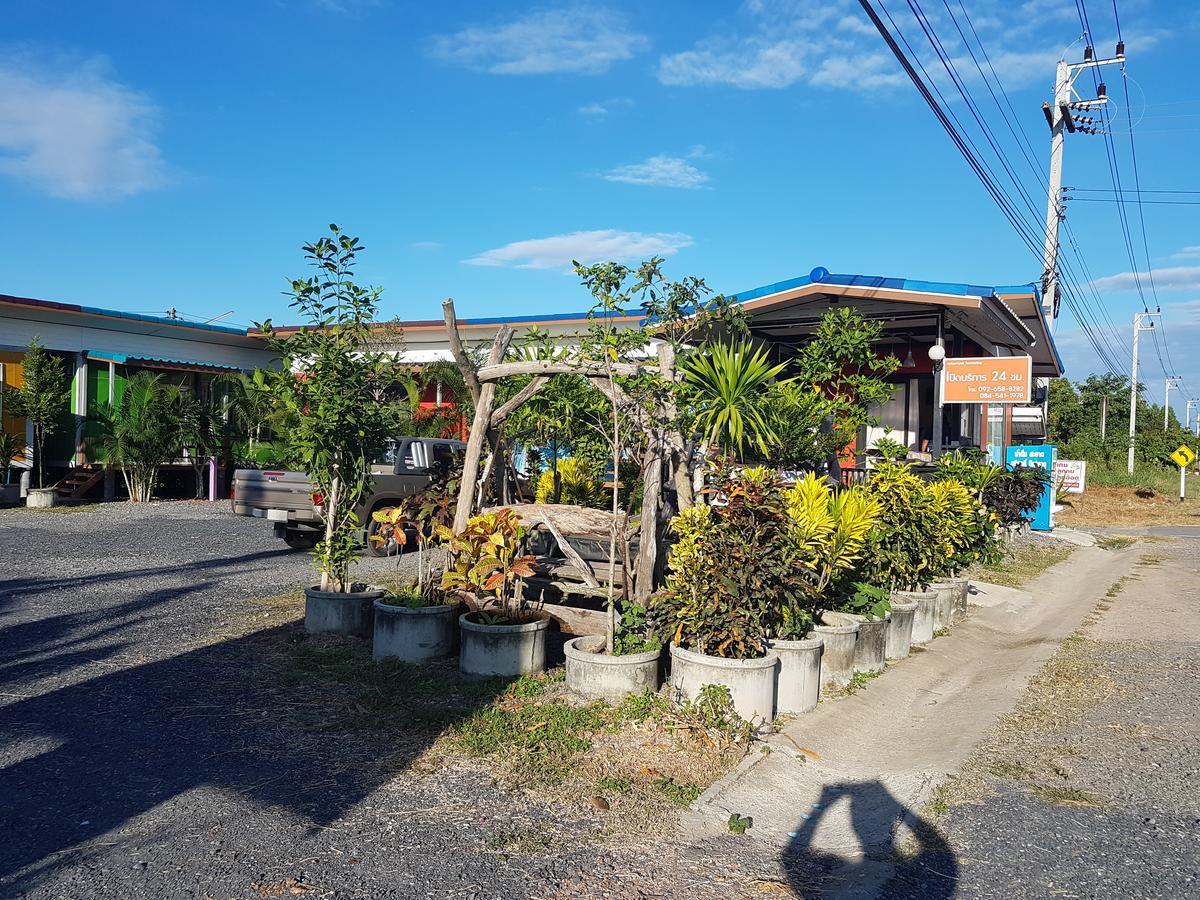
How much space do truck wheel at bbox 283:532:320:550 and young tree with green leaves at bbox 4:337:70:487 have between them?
29.4ft

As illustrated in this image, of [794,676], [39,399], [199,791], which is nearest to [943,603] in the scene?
[794,676]

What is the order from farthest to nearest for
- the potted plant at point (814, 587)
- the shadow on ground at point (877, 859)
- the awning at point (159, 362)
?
1. the awning at point (159, 362)
2. the potted plant at point (814, 587)
3. the shadow on ground at point (877, 859)

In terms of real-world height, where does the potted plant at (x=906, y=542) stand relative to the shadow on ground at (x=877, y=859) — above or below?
above

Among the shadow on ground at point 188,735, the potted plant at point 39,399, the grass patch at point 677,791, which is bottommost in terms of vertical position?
the grass patch at point 677,791

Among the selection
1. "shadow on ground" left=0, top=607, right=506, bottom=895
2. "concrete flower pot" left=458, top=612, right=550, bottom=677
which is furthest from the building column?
"concrete flower pot" left=458, top=612, right=550, bottom=677

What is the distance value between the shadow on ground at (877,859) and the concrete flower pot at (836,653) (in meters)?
1.94

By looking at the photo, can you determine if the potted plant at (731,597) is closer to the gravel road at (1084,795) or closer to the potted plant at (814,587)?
the potted plant at (814,587)

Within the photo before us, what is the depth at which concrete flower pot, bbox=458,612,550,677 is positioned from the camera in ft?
21.2

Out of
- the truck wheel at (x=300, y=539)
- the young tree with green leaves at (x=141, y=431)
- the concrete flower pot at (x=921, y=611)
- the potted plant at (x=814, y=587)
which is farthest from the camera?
the young tree with green leaves at (x=141, y=431)

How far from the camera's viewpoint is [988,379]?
1473 centimetres

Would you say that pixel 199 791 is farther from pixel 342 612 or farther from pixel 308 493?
pixel 308 493

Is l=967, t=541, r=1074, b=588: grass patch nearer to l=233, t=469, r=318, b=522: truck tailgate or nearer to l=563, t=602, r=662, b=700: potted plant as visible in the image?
l=563, t=602, r=662, b=700: potted plant

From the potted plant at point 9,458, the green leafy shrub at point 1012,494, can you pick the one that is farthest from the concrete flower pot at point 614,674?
the potted plant at point 9,458

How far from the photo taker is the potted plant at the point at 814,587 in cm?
614
